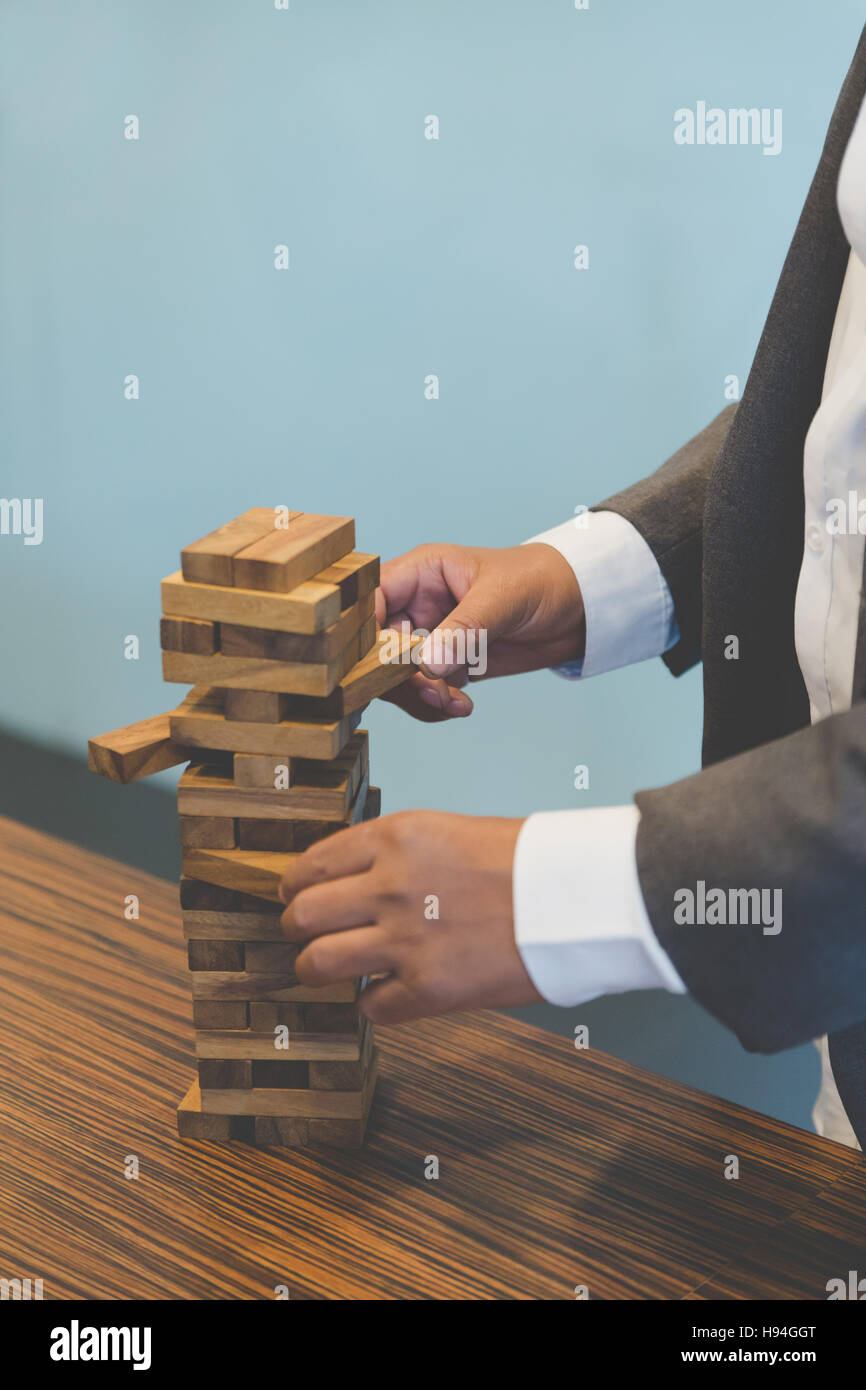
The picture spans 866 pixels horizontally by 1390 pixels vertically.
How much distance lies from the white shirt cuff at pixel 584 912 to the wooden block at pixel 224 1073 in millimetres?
363

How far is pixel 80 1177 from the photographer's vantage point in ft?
3.51

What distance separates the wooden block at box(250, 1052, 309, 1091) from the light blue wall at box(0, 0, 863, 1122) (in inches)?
71.0

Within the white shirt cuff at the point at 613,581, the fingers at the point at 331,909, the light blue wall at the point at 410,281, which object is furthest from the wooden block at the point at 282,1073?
the light blue wall at the point at 410,281

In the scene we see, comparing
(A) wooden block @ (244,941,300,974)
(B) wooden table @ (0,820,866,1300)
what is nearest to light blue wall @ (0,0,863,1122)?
(B) wooden table @ (0,820,866,1300)

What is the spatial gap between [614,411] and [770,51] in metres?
0.82

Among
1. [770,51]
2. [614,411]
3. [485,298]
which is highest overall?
[770,51]

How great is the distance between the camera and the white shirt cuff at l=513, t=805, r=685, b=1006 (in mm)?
858

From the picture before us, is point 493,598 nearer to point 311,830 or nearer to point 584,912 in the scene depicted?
point 311,830

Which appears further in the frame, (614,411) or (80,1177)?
(614,411)

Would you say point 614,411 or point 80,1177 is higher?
point 614,411

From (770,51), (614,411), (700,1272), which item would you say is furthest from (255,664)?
(770,51)

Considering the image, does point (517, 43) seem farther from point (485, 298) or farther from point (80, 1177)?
point (80, 1177)

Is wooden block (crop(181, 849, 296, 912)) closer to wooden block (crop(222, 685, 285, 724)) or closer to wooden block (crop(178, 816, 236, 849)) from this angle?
wooden block (crop(178, 816, 236, 849))

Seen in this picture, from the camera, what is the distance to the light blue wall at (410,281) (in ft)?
9.09
